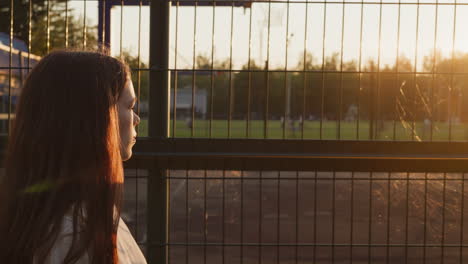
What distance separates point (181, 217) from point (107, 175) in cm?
813

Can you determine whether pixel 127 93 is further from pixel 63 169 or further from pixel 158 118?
pixel 158 118

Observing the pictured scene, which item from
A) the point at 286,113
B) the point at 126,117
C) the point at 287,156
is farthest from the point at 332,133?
the point at 126,117

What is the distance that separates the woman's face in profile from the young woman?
100 millimetres

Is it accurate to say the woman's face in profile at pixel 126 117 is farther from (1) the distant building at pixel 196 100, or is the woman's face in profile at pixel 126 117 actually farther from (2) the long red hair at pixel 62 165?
(1) the distant building at pixel 196 100

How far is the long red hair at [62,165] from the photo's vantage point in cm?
123

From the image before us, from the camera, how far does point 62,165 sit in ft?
4.15

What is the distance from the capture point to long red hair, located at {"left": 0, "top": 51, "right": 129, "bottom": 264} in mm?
1228

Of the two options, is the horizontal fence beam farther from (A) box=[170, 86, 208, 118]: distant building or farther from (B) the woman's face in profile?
(A) box=[170, 86, 208, 118]: distant building

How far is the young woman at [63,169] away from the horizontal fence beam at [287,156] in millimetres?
2232

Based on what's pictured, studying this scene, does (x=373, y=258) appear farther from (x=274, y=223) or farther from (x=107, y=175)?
(x=107, y=175)

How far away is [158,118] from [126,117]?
2.17 metres

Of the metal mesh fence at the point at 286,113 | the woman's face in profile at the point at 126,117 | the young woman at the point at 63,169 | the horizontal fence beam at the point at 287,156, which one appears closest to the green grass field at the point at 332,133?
the metal mesh fence at the point at 286,113

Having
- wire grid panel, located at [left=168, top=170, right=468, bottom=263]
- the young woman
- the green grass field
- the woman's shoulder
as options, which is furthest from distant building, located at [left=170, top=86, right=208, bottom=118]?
the woman's shoulder

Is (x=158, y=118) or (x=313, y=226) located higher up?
(x=158, y=118)
